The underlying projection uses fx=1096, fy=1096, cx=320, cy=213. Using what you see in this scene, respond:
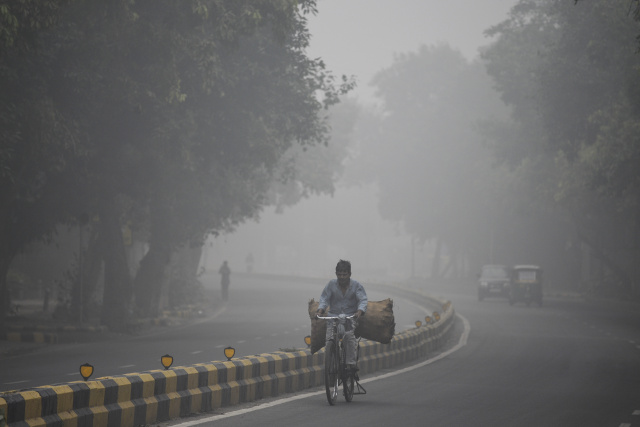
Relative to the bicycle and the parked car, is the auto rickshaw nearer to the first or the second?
the parked car

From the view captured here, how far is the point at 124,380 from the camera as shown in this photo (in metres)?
11.6

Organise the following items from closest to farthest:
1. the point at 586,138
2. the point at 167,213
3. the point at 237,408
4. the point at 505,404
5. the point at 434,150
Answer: the point at 237,408 → the point at 505,404 → the point at 167,213 → the point at 586,138 → the point at 434,150

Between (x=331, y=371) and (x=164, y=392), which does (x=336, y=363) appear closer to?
(x=331, y=371)

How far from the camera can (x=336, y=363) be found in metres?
14.3

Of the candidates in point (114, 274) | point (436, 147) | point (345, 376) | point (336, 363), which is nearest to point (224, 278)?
point (114, 274)

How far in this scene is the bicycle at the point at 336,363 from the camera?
14.1 metres

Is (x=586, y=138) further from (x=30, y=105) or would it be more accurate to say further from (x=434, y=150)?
(x=434, y=150)

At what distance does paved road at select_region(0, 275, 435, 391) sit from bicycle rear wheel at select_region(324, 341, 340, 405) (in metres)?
4.87

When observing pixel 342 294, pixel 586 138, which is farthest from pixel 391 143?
pixel 342 294

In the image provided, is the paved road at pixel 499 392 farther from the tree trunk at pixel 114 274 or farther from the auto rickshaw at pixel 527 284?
the auto rickshaw at pixel 527 284

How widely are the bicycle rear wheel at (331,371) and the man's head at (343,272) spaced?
92 centimetres

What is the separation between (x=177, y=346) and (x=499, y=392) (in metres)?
11.2

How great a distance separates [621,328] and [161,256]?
1526 centimetres

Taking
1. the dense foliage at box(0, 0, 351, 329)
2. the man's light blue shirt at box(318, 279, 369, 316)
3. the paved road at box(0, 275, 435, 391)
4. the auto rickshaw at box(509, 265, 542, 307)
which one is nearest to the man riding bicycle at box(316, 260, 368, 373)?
A: the man's light blue shirt at box(318, 279, 369, 316)
